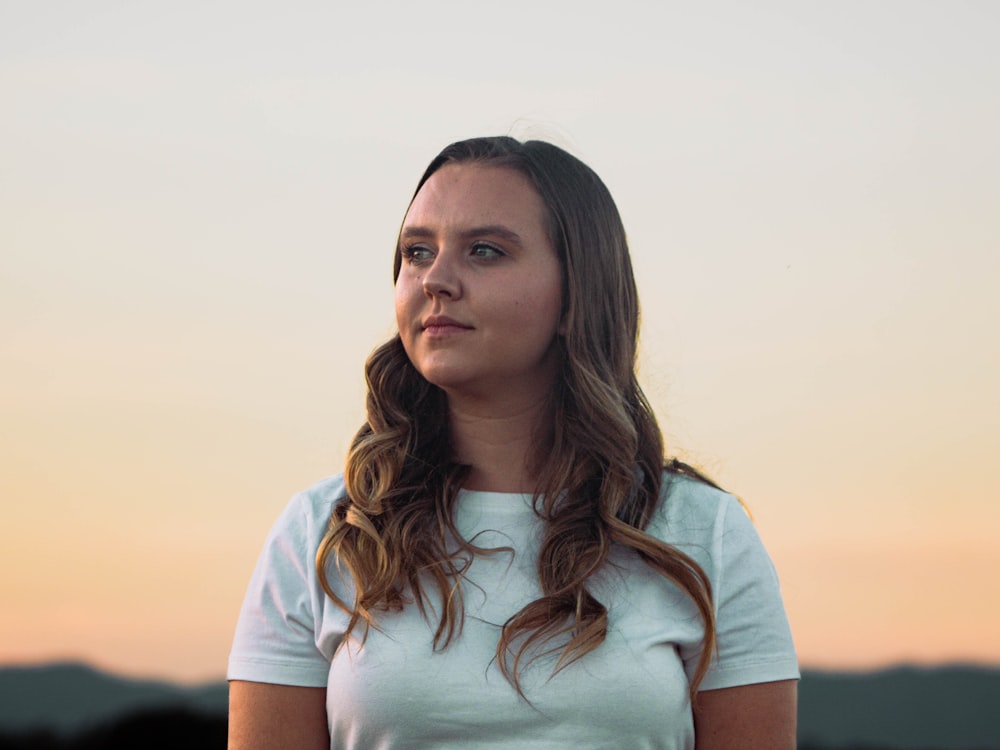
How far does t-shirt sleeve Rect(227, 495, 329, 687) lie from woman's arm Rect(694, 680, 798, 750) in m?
0.82

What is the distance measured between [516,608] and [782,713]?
62cm

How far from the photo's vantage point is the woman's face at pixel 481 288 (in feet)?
9.61

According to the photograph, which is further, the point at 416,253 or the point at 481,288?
the point at 416,253

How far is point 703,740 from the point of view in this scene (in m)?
2.94

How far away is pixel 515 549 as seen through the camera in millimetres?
2963

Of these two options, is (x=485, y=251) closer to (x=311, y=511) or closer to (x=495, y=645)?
(x=311, y=511)

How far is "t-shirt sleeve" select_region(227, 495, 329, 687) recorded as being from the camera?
2.95 meters

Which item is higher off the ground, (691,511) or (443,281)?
(443,281)

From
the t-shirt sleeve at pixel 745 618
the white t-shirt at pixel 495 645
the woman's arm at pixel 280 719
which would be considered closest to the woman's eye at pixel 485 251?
the white t-shirt at pixel 495 645

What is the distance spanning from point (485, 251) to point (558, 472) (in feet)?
1.67

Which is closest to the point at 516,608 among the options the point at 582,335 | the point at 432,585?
the point at 432,585

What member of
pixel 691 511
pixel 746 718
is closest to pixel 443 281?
pixel 691 511

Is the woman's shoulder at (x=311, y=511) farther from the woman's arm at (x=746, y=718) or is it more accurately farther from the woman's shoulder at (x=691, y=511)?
the woman's arm at (x=746, y=718)

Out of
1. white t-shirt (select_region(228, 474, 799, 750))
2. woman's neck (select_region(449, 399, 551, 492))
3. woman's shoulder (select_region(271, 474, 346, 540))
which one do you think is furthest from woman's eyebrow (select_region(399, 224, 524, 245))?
woman's shoulder (select_region(271, 474, 346, 540))
